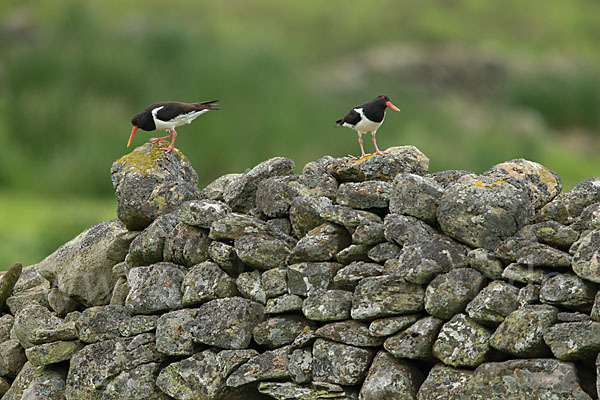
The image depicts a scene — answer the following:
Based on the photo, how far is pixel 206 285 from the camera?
8242mm

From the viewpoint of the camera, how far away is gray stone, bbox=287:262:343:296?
25.4 feet

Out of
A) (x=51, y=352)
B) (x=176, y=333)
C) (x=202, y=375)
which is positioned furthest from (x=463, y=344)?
(x=51, y=352)

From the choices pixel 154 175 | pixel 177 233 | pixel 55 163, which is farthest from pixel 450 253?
pixel 55 163

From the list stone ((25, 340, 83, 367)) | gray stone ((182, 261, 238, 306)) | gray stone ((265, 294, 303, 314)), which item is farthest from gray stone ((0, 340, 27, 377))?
gray stone ((265, 294, 303, 314))

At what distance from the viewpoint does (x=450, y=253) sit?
284 inches

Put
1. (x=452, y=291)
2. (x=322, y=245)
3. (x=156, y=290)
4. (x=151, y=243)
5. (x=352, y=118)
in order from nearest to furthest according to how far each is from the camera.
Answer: (x=452, y=291), (x=322, y=245), (x=156, y=290), (x=151, y=243), (x=352, y=118)

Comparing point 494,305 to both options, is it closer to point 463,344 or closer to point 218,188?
point 463,344

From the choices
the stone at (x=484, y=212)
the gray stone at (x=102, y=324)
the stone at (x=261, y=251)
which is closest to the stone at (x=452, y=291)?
the stone at (x=484, y=212)

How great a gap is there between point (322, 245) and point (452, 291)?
62.4 inches

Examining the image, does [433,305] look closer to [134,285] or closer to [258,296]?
[258,296]

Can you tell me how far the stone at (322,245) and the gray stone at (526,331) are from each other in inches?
81.0

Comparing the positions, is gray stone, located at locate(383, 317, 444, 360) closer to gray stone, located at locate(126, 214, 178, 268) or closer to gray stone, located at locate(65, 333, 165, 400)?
gray stone, located at locate(65, 333, 165, 400)

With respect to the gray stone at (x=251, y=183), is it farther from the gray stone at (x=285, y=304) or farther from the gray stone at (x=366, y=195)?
the gray stone at (x=285, y=304)

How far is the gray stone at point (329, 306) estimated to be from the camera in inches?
293
